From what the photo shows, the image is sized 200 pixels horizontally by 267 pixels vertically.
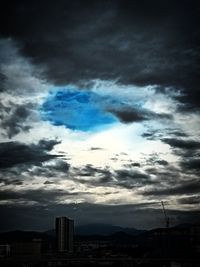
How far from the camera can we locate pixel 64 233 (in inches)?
7569

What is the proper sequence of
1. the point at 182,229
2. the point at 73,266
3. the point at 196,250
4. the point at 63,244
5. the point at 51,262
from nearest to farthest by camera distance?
1. the point at 73,266
2. the point at 51,262
3. the point at 196,250
4. the point at 182,229
5. the point at 63,244

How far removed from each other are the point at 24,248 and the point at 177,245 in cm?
4563

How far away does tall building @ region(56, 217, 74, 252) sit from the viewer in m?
186

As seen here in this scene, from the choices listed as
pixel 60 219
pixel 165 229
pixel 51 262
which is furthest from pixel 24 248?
pixel 60 219

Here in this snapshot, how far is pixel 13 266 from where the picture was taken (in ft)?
330

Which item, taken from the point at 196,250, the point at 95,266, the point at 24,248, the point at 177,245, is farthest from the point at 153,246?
the point at 95,266

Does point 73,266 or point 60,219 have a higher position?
point 60,219

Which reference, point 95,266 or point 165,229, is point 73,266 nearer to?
point 95,266

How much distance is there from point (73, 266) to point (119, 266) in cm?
994

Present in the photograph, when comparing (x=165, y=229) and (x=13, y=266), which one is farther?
(x=165, y=229)

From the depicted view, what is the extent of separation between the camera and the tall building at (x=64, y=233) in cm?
18600

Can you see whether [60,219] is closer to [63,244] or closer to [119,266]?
[63,244]

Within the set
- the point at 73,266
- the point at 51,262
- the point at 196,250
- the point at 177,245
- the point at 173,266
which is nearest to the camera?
the point at 173,266

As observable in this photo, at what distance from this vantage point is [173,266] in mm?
87688
